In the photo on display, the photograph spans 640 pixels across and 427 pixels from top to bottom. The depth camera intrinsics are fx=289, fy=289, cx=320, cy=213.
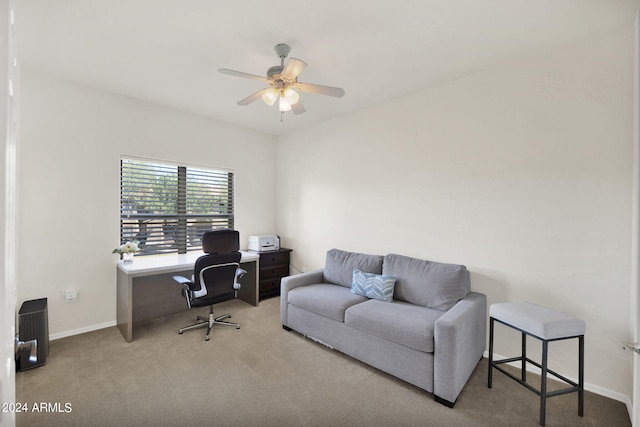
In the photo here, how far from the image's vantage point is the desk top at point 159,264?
300 centimetres

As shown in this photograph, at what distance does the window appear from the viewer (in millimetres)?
3473

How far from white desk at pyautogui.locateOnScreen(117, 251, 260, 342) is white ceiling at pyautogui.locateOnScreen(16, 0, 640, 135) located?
1931 mm

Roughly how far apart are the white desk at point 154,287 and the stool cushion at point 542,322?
113 inches

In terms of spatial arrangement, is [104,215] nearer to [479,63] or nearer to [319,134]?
[319,134]

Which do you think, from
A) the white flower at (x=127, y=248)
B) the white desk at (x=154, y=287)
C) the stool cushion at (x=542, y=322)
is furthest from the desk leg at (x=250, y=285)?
the stool cushion at (x=542, y=322)

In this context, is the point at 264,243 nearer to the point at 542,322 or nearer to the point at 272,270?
the point at 272,270

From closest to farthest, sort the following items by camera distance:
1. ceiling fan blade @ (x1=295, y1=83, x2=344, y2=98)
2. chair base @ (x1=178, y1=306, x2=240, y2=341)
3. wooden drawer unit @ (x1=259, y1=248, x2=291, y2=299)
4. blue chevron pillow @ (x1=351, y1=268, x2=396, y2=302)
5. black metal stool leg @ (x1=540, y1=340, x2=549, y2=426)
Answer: black metal stool leg @ (x1=540, y1=340, x2=549, y2=426) → ceiling fan blade @ (x1=295, y1=83, x2=344, y2=98) → blue chevron pillow @ (x1=351, y1=268, x2=396, y2=302) → chair base @ (x1=178, y1=306, x2=240, y2=341) → wooden drawer unit @ (x1=259, y1=248, x2=291, y2=299)

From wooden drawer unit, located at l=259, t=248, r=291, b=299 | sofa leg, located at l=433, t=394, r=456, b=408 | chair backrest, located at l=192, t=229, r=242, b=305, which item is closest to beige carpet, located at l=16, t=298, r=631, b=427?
sofa leg, located at l=433, t=394, r=456, b=408

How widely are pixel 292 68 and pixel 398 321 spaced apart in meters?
2.11

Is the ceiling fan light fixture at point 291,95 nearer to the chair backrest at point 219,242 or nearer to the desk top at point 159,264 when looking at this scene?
the chair backrest at point 219,242

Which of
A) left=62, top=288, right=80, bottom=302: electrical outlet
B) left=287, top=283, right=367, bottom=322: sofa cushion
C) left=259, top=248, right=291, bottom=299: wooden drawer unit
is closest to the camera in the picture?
left=287, top=283, right=367, bottom=322: sofa cushion

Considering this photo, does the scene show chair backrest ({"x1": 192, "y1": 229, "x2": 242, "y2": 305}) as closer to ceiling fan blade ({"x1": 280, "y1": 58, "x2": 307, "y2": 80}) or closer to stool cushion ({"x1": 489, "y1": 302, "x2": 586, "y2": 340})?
ceiling fan blade ({"x1": 280, "y1": 58, "x2": 307, "y2": 80})

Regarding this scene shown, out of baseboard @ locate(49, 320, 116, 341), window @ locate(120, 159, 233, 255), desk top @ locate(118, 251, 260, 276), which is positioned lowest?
baseboard @ locate(49, 320, 116, 341)

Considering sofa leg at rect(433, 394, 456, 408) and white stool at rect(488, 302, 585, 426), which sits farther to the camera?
sofa leg at rect(433, 394, 456, 408)
